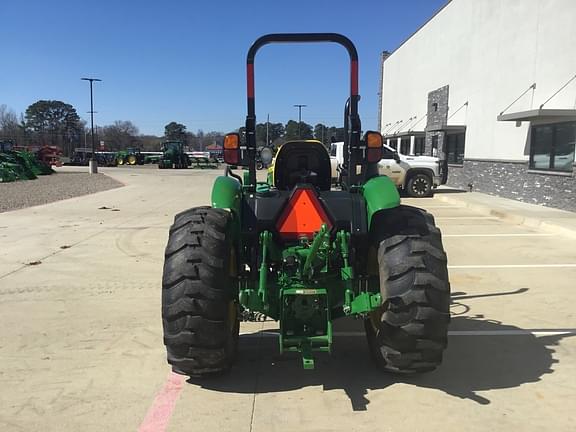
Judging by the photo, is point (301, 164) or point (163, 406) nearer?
point (163, 406)

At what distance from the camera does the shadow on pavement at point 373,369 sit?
12.3 feet

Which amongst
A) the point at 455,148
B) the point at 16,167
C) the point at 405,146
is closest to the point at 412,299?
the point at 455,148

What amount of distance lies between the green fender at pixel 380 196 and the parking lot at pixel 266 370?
1256mm

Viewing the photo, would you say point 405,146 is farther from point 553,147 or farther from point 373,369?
point 373,369

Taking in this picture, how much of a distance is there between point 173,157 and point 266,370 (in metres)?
46.7

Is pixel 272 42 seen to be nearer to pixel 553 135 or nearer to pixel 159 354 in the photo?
pixel 159 354

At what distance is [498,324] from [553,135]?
1125cm

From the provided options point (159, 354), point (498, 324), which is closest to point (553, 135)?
point (498, 324)

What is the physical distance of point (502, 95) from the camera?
17.6m

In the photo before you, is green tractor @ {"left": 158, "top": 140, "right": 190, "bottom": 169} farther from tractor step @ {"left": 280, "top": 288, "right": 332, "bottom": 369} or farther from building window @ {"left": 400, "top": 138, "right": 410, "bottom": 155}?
tractor step @ {"left": 280, "top": 288, "right": 332, "bottom": 369}

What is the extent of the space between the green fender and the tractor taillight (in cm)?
37

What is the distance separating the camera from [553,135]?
14.5m

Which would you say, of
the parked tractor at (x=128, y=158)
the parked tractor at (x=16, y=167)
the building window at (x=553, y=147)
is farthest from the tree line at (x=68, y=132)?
the building window at (x=553, y=147)

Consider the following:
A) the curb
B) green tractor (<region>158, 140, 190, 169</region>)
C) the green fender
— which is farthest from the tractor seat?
green tractor (<region>158, 140, 190, 169</region>)
